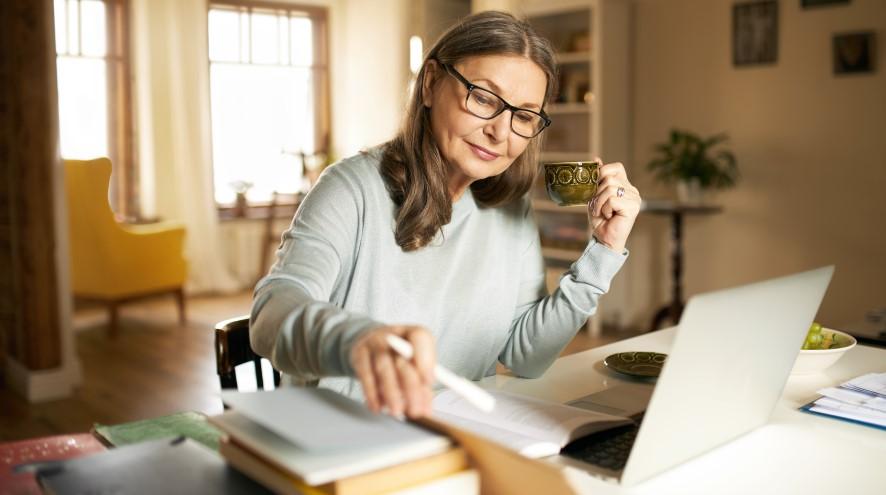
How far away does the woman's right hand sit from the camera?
0.72 m

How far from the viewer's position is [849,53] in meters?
3.92

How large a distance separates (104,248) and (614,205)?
3935mm

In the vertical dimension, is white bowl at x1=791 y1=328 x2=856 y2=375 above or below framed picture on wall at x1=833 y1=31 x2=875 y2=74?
below

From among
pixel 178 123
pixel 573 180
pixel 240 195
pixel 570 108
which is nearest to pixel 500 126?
pixel 573 180

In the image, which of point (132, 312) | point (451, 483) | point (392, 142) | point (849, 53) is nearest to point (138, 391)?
point (132, 312)

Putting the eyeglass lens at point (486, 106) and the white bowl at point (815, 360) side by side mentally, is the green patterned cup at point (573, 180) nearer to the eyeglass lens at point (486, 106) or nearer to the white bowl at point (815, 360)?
the eyeglass lens at point (486, 106)

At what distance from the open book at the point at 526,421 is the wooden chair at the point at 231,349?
0.42 meters

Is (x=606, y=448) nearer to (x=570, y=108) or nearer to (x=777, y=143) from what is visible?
(x=777, y=143)

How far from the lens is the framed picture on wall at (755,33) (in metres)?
4.20

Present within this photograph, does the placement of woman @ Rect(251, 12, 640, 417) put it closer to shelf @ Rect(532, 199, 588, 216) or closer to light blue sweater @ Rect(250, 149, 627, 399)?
light blue sweater @ Rect(250, 149, 627, 399)

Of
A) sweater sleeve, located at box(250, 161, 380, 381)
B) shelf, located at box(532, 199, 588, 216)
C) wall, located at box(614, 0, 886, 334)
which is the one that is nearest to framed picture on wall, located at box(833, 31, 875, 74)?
wall, located at box(614, 0, 886, 334)

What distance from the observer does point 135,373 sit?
396 centimetres

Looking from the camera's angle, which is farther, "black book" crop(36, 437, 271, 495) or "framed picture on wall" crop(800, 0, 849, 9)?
"framed picture on wall" crop(800, 0, 849, 9)

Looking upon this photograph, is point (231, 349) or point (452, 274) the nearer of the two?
point (231, 349)
